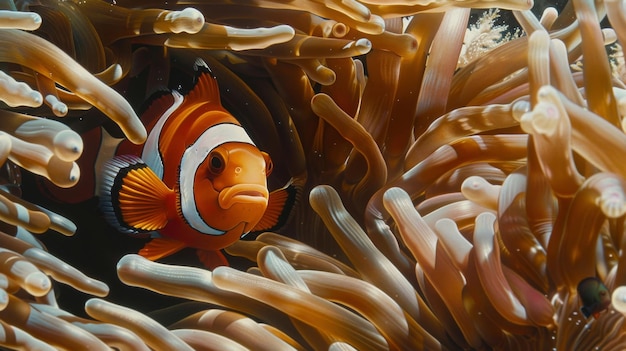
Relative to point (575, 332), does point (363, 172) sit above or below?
above

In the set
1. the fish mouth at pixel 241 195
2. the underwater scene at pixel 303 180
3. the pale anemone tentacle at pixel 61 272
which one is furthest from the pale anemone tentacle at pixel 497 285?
the pale anemone tentacle at pixel 61 272

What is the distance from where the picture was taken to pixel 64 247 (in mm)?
1000

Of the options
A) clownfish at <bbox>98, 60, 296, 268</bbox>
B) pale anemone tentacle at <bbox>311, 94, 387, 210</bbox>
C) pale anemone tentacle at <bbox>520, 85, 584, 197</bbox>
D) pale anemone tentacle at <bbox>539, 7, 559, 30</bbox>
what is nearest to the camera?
pale anemone tentacle at <bbox>520, 85, 584, 197</bbox>

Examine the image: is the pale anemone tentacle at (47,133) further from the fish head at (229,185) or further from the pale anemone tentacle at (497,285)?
the pale anemone tentacle at (497,285)

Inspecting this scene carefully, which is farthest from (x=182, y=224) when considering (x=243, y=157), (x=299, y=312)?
(x=299, y=312)

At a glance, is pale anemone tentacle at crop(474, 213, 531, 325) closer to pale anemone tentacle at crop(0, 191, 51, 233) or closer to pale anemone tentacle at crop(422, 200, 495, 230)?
pale anemone tentacle at crop(422, 200, 495, 230)

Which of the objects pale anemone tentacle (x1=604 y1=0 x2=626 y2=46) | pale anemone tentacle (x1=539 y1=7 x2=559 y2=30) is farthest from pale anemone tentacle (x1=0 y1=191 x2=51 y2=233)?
pale anemone tentacle (x1=539 y1=7 x2=559 y2=30)

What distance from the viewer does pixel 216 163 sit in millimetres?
978

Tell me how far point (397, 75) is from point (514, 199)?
0.41 m

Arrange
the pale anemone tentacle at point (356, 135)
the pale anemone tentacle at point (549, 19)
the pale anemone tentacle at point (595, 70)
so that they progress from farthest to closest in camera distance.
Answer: the pale anemone tentacle at point (549, 19) → the pale anemone tentacle at point (356, 135) → the pale anemone tentacle at point (595, 70)

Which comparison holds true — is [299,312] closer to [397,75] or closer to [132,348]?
[132,348]

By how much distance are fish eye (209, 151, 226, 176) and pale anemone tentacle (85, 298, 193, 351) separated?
0.92ft

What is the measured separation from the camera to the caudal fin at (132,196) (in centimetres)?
92

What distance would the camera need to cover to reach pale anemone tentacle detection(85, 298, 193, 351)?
75 centimetres
